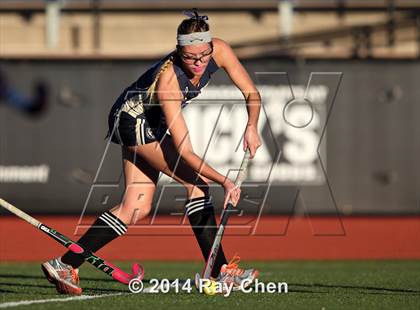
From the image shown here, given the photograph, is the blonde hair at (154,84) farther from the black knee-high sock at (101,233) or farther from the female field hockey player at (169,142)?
the black knee-high sock at (101,233)

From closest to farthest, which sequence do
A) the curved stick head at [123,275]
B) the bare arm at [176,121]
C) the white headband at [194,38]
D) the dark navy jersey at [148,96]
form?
the bare arm at [176,121]
the white headband at [194,38]
the dark navy jersey at [148,96]
the curved stick head at [123,275]

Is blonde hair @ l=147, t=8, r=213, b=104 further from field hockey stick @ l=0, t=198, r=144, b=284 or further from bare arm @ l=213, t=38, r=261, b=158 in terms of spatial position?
field hockey stick @ l=0, t=198, r=144, b=284

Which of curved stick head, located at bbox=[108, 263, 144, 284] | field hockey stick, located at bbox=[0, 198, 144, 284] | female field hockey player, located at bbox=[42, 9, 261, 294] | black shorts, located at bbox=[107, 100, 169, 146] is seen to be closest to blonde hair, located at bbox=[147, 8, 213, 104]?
female field hockey player, located at bbox=[42, 9, 261, 294]

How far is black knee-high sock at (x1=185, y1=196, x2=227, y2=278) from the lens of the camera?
26.5 ft

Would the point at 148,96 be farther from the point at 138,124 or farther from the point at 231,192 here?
the point at 231,192

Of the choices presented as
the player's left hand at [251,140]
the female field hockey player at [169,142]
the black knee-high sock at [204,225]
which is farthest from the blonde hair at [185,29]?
the black knee-high sock at [204,225]

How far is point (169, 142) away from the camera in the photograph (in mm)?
8070

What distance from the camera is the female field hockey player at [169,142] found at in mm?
7719

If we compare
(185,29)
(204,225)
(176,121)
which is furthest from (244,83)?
(204,225)

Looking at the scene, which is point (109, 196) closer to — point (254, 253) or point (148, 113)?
point (254, 253)

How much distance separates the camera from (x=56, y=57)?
1738cm

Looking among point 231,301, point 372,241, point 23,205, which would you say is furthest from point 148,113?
point 23,205

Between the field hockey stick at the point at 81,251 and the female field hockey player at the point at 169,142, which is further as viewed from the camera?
the field hockey stick at the point at 81,251

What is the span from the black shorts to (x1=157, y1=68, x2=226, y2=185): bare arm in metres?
0.28
